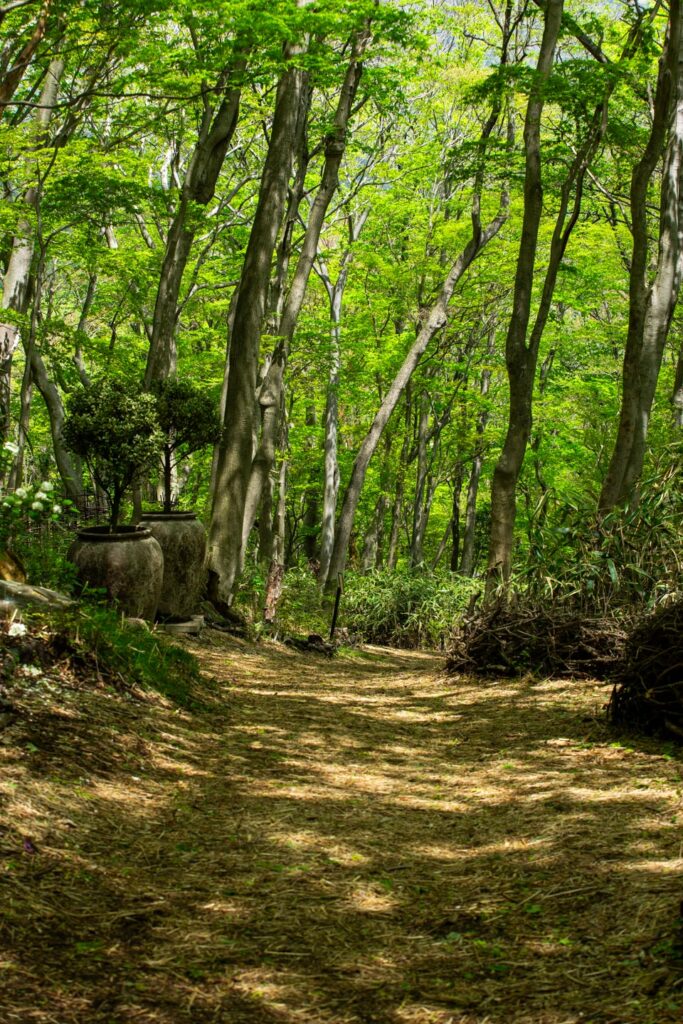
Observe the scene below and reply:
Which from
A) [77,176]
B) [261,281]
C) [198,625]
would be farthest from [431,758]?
[77,176]

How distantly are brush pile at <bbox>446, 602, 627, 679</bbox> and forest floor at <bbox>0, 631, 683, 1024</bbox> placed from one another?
849 mm

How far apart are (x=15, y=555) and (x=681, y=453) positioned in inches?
199

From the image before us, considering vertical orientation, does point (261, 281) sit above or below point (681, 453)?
above

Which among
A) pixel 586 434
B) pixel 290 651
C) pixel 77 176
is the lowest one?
pixel 290 651

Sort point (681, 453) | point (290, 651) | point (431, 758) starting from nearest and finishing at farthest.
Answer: point (431, 758)
point (681, 453)
point (290, 651)

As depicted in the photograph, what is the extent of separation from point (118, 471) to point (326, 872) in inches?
202

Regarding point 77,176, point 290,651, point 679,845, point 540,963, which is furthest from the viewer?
point 77,176

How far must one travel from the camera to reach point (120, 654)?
504cm

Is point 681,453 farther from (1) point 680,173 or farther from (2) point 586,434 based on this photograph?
(2) point 586,434

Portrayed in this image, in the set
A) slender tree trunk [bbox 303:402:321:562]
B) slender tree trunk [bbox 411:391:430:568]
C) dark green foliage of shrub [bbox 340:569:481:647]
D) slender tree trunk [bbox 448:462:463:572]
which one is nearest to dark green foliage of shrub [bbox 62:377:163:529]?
dark green foliage of shrub [bbox 340:569:481:647]

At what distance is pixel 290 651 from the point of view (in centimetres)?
993

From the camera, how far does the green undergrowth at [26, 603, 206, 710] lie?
461cm

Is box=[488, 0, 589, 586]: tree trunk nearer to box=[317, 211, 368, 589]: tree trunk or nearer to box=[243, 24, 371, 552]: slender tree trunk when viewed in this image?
box=[243, 24, 371, 552]: slender tree trunk

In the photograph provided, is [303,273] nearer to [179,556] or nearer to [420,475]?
[179,556]
